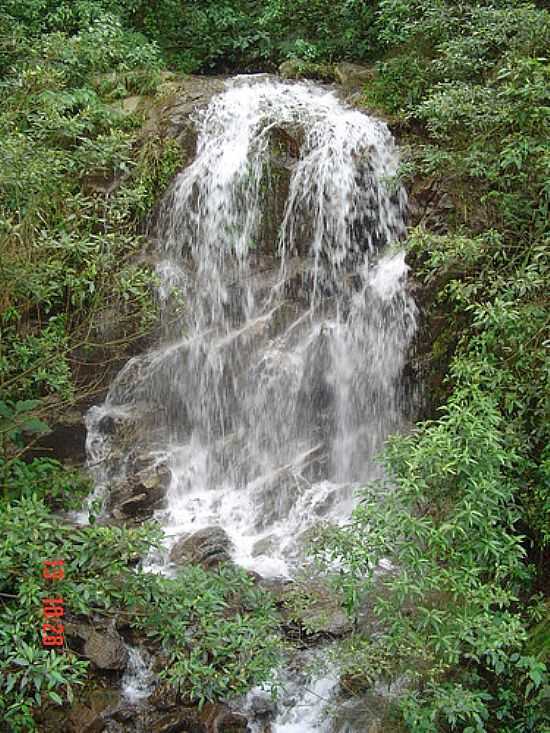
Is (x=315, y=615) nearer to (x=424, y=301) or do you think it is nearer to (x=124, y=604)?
(x=124, y=604)

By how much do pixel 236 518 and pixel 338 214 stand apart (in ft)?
10.2

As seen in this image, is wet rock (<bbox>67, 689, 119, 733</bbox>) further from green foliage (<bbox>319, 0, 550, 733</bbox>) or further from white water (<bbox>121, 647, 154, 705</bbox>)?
green foliage (<bbox>319, 0, 550, 733</bbox>)

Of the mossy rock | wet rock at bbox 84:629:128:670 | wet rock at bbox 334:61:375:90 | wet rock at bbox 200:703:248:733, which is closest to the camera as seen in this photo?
wet rock at bbox 200:703:248:733

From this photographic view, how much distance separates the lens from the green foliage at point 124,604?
4094 millimetres

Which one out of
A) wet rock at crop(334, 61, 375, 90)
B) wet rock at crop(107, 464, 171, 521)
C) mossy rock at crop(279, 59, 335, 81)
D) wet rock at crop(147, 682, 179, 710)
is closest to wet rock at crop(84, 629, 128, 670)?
wet rock at crop(147, 682, 179, 710)

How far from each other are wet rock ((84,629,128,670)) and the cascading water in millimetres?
1720

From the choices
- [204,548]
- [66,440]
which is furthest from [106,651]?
[66,440]

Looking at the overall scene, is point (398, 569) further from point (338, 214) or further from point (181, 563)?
point (338, 214)

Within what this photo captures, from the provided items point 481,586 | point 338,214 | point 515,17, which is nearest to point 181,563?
point 481,586

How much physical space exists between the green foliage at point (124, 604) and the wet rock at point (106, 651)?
0.31 meters

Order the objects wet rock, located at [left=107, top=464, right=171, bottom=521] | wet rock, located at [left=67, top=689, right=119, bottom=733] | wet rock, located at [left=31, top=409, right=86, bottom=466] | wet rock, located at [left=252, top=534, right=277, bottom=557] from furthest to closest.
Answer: wet rock, located at [left=31, top=409, right=86, bottom=466] → wet rock, located at [left=107, top=464, right=171, bottom=521] → wet rock, located at [left=252, top=534, right=277, bottom=557] → wet rock, located at [left=67, top=689, right=119, bottom=733]

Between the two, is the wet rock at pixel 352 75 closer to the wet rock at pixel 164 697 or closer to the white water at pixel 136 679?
the white water at pixel 136 679

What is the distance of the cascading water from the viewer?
7.14 m
